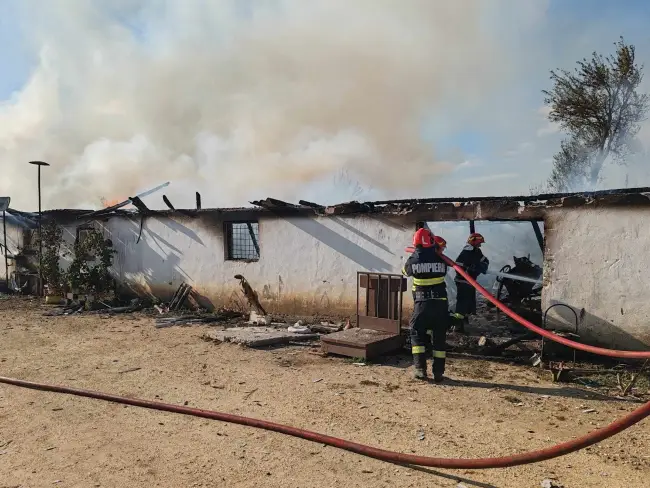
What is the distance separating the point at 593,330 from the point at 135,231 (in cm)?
1148

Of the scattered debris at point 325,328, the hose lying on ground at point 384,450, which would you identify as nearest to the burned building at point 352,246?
the scattered debris at point 325,328

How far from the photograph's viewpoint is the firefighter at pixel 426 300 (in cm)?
634

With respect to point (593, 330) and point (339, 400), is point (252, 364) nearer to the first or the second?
point (339, 400)

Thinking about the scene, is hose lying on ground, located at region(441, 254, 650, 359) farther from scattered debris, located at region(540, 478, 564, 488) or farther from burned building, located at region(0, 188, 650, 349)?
burned building, located at region(0, 188, 650, 349)

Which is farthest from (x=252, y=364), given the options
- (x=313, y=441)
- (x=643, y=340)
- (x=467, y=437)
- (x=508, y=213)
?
(x=643, y=340)

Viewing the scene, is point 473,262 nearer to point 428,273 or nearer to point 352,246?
point 352,246

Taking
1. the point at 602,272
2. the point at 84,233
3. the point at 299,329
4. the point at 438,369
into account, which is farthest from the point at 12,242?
the point at 602,272

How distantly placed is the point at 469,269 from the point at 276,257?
14.6 ft

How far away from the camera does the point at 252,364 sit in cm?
724

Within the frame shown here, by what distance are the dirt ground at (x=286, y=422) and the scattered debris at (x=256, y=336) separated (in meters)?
0.44

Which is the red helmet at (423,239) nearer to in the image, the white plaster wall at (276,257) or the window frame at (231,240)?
the white plaster wall at (276,257)

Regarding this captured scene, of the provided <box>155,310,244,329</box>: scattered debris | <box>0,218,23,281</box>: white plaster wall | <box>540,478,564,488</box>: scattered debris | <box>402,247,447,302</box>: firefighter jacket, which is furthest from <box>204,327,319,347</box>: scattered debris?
<box>0,218,23,281</box>: white plaster wall

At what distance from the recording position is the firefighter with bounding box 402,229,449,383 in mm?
6336

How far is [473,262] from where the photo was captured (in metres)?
9.16
